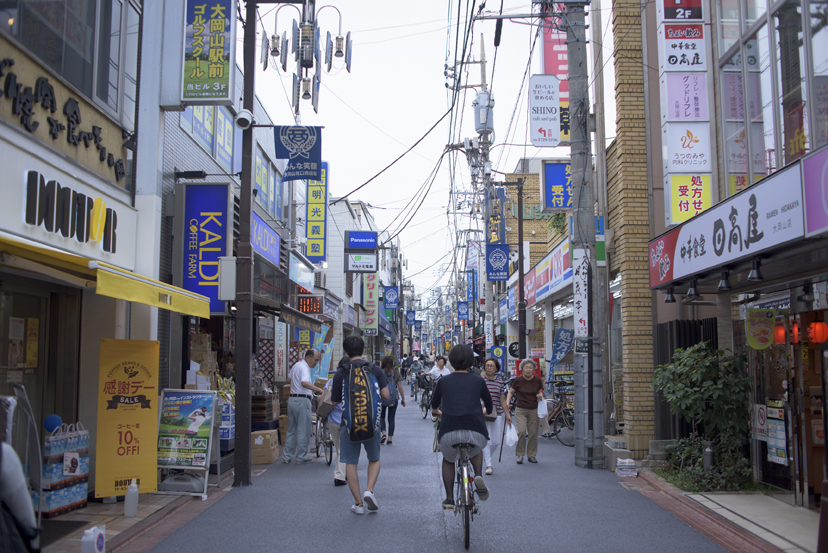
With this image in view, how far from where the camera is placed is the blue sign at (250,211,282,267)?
41.8 feet

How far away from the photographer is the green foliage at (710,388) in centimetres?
845

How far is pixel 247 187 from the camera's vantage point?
927 centimetres

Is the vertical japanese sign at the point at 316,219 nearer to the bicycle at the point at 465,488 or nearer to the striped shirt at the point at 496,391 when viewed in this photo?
the striped shirt at the point at 496,391

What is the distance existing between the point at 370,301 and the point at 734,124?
33352 mm

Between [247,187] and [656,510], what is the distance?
262 inches

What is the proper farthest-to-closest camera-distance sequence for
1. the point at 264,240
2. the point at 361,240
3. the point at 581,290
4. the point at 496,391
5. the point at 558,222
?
the point at 361,240 < the point at 558,222 < the point at 264,240 < the point at 581,290 < the point at 496,391


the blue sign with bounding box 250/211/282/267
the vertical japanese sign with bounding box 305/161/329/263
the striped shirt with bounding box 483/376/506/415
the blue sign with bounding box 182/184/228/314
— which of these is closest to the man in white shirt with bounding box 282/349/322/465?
the blue sign with bounding box 182/184/228/314

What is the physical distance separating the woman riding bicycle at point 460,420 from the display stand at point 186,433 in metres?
3.34

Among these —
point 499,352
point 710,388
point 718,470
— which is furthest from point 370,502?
point 499,352

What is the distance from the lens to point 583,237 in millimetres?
10922

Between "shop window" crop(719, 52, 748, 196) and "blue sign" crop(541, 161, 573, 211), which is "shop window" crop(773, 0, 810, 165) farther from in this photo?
"blue sign" crop(541, 161, 573, 211)

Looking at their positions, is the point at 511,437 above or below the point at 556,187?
below

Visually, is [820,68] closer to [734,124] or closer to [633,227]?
[734,124]

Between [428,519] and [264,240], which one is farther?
[264,240]
